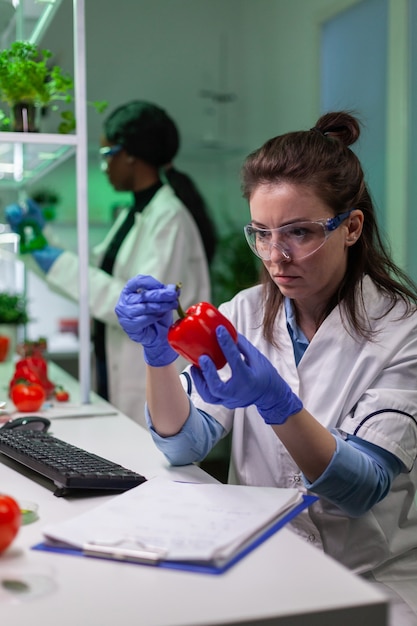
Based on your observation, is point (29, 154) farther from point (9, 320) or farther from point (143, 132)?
point (9, 320)

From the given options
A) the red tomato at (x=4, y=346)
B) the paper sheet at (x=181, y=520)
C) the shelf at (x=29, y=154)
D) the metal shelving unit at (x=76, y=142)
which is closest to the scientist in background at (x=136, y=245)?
the shelf at (x=29, y=154)

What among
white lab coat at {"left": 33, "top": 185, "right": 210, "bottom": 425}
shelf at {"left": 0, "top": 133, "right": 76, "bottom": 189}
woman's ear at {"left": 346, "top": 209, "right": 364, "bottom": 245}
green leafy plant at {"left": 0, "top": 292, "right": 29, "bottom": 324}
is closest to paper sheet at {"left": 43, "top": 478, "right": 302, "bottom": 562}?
woman's ear at {"left": 346, "top": 209, "right": 364, "bottom": 245}

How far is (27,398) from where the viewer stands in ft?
6.60

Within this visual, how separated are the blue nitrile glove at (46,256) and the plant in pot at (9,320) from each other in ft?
0.97

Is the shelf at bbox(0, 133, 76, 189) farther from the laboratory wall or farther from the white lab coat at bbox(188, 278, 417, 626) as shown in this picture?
the laboratory wall

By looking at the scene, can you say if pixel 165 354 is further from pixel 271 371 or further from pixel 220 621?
pixel 220 621

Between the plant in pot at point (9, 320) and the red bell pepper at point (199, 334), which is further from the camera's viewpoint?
the plant in pot at point (9, 320)

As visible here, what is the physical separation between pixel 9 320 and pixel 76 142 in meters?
1.19

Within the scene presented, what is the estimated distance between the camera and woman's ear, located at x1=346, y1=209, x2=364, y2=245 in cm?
151

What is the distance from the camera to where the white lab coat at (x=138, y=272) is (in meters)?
2.82

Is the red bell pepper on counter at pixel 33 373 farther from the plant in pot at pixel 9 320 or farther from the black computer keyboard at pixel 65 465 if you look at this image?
the plant in pot at pixel 9 320

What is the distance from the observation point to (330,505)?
4.75 ft

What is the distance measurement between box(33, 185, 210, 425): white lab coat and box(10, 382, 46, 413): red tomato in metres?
0.80

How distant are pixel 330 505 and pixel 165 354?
424 millimetres
